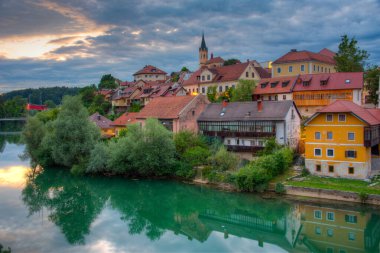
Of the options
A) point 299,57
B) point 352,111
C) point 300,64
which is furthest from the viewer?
point 299,57

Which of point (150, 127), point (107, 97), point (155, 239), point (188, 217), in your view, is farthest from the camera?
point (107, 97)

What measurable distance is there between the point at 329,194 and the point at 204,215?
954cm

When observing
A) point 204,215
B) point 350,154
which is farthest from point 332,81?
point 204,215

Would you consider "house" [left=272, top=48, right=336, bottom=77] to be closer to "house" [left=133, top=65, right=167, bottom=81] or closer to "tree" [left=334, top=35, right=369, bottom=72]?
"tree" [left=334, top=35, right=369, bottom=72]

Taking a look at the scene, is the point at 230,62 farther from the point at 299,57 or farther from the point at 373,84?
the point at 373,84

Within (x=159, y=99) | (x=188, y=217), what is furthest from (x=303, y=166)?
(x=159, y=99)

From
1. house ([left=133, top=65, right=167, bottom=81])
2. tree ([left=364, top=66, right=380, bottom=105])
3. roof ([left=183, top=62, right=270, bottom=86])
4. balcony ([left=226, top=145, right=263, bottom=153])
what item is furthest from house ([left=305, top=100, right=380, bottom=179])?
house ([left=133, top=65, right=167, bottom=81])

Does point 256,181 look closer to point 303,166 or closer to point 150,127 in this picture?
point 303,166

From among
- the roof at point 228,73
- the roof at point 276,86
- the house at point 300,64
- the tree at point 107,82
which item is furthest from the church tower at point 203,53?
the roof at point 276,86

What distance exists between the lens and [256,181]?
30.6m

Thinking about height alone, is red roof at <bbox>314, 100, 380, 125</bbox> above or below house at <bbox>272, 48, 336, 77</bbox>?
below

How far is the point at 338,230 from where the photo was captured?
24.2 metres

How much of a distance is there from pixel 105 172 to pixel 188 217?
1489cm

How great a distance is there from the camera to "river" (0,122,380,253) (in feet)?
73.8
